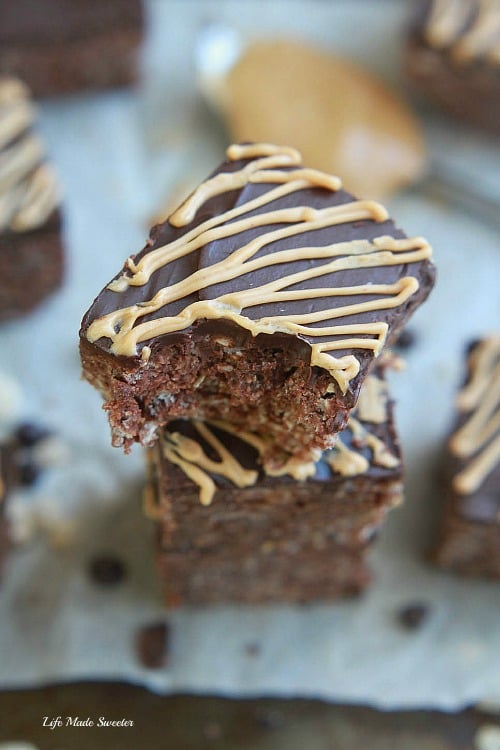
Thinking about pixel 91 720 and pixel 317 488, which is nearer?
pixel 317 488

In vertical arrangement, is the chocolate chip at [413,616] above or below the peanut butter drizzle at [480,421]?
below

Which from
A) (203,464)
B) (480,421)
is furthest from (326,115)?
(203,464)

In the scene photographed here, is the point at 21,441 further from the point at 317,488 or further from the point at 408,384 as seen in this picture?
the point at 408,384

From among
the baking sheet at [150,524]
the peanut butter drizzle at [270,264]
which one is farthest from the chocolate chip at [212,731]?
the peanut butter drizzle at [270,264]

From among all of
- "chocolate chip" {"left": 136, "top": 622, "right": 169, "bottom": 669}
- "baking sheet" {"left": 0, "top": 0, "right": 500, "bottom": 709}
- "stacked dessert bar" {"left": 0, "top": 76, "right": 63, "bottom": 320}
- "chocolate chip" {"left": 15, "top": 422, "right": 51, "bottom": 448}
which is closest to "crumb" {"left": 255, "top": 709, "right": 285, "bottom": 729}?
"baking sheet" {"left": 0, "top": 0, "right": 500, "bottom": 709}

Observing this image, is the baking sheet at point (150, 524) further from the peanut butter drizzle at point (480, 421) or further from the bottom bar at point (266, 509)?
the peanut butter drizzle at point (480, 421)

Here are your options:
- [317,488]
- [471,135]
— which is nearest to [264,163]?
[317,488]

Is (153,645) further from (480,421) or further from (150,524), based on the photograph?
(480,421)
